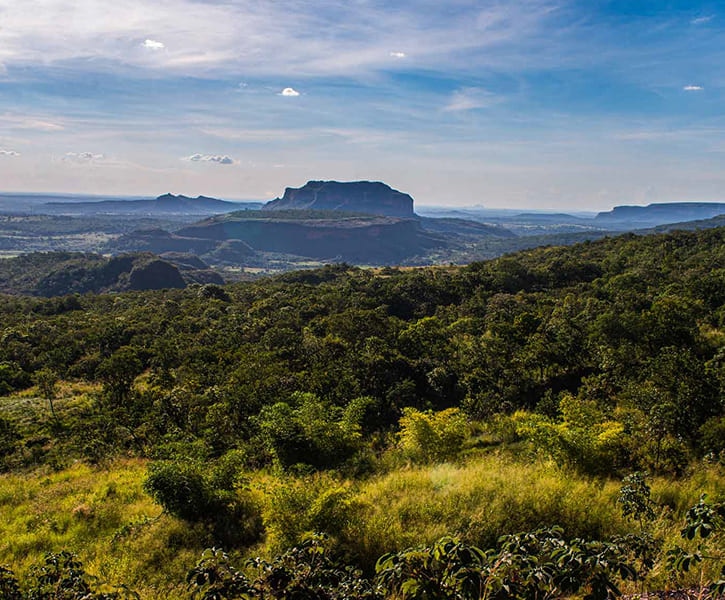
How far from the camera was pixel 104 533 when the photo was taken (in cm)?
881

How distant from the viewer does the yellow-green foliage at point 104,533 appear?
718 cm

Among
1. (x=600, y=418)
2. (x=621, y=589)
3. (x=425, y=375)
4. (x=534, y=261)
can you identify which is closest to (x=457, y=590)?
(x=621, y=589)

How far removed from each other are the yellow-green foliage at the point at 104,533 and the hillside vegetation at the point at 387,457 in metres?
0.05

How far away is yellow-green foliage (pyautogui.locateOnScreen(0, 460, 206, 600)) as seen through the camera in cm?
718

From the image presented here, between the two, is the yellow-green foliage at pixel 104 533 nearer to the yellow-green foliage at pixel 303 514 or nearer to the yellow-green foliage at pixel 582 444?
the yellow-green foliage at pixel 303 514

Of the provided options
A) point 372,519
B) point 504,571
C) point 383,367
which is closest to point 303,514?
point 372,519

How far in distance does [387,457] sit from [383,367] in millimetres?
11472

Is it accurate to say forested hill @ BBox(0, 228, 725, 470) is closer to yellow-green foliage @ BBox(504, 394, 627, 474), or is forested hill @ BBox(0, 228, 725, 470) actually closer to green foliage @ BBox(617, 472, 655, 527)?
yellow-green foliage @ BBox(504, 394, 627, 474)

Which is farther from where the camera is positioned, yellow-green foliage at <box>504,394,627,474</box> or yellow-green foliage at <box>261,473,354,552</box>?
yellow-green foliage at <box>504,394,627,474</box>

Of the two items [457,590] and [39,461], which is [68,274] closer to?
[39,461]

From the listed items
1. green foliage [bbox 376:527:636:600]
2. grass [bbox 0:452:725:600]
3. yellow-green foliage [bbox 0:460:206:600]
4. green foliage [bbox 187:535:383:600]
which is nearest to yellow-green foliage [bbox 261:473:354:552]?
grass [bbox 0:452:725:600]

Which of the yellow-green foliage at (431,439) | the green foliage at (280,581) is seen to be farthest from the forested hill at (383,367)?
the green foliage at (280,581)

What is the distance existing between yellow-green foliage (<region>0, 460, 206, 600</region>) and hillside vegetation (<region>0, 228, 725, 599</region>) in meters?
0.05

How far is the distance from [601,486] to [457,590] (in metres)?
5.98
